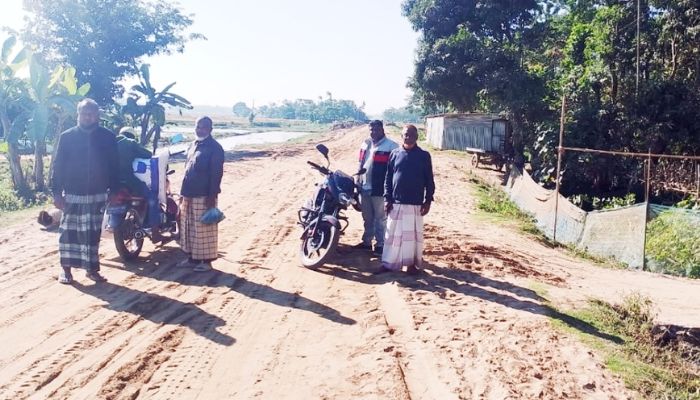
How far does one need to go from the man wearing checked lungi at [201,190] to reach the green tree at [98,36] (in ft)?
68.2

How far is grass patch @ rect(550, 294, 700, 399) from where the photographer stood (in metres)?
4.00

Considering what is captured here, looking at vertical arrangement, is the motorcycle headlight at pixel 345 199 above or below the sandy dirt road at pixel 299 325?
above

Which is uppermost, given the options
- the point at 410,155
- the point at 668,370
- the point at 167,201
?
the point at 410,155

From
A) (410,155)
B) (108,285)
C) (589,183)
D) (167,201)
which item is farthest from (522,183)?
(108,285)

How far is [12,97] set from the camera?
44.5 ft

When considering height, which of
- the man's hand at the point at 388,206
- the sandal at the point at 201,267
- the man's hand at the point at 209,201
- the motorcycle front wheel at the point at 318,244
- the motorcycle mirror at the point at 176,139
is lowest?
the sandal at the point at 201,267

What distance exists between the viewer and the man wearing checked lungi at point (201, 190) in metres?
5.89

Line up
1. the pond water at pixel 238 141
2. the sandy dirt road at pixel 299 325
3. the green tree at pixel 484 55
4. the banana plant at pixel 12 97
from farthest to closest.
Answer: the pond water at pixel 238 141 < the green tree at pixel 484 55 < the banana plant at pixel 12 97 < the sandy dirt road at pixel 299 325

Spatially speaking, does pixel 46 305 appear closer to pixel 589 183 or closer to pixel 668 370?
pixel 668 370

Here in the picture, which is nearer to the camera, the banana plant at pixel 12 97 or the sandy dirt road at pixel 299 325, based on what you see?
the sandy dirt road at pixel 299 325

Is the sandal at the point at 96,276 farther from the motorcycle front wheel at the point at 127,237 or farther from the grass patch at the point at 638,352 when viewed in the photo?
the grass patch at the point at 638,352

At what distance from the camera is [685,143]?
49.8ft

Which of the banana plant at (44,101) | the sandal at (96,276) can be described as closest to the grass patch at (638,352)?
the sandal at (96,276)

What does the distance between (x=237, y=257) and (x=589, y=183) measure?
12387mm
